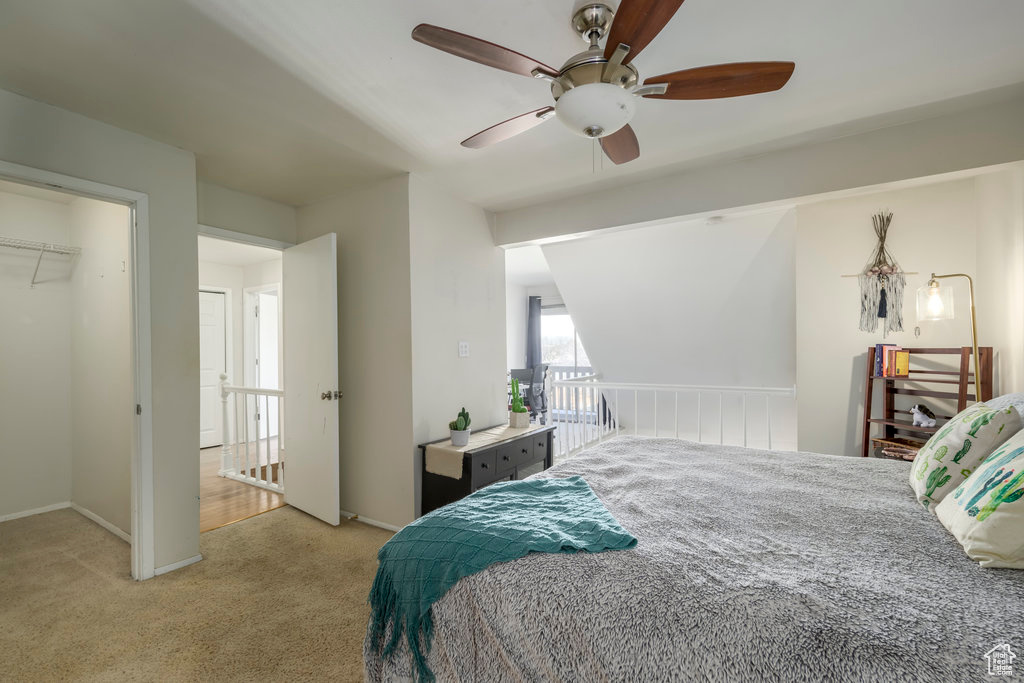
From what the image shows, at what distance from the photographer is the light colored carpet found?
179 centimetres

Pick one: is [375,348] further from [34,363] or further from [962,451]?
[962,451]

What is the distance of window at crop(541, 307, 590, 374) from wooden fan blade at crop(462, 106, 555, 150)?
6.51 m

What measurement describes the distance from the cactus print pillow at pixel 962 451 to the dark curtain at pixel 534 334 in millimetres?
6953

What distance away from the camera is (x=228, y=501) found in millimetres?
3691

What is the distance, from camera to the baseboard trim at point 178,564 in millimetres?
2494

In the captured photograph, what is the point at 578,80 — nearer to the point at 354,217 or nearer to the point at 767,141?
the point at 767,141

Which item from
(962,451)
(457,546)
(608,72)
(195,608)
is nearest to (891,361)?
(962,451)

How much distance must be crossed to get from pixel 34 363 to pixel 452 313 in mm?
3236

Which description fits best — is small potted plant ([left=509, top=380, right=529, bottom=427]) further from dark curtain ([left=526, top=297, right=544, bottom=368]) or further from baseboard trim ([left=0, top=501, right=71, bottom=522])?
dark curtain ([left=526, top=297, right=544, bottom=368])

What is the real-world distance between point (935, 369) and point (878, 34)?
238cm

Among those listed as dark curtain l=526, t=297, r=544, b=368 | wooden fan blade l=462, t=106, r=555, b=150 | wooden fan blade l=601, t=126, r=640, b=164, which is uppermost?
wooden fan blade l=462, t=106, r=555, b=150

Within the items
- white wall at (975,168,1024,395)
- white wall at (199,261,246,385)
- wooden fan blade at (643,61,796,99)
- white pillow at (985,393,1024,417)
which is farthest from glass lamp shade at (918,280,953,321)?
white wall at (199,261,246,385)

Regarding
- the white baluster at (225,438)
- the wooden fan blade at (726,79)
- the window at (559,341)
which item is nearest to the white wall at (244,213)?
the white baluster at (225,438)

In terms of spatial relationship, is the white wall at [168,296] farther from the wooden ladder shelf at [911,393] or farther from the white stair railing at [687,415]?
the wooden ladder shelf at [911,393]
